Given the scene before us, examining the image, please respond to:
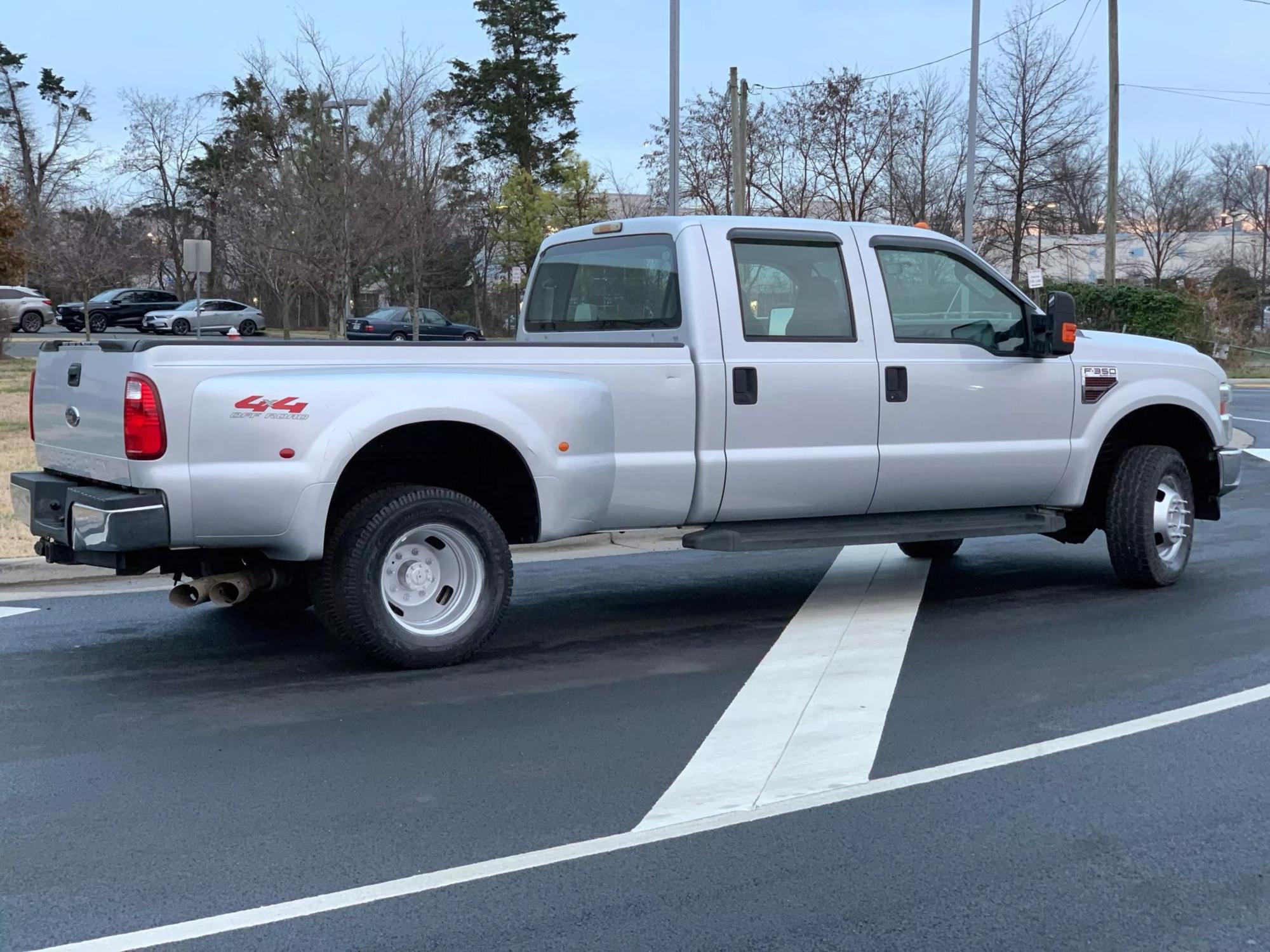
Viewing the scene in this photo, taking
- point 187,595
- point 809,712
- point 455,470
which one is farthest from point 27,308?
point 809,712

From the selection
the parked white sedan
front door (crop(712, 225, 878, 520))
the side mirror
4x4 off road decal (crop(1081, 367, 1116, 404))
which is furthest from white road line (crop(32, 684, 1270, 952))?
the parked white sedan

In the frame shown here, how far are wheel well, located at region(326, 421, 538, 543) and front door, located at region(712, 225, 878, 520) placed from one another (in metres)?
1.03

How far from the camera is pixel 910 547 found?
9.93 meters

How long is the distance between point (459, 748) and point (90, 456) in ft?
7.20

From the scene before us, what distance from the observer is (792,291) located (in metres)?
7.35

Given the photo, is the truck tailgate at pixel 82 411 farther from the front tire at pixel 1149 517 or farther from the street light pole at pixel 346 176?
the street light pole at pixel 346 176

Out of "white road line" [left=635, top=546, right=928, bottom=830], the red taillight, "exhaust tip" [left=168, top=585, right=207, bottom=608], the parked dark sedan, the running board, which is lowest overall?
"white road line" [left=635, top=546, right=928, bottom=830]

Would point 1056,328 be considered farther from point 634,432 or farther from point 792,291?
point 634,432

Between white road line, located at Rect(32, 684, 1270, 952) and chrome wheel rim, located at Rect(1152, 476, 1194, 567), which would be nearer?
white road line, located at Rect(32, 684, 1270, 952)

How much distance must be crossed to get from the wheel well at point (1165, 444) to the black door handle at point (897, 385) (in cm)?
163

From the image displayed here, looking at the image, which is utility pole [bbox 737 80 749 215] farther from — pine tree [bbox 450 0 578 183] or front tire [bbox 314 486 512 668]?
pine tree [bbox 450 0 578 183]

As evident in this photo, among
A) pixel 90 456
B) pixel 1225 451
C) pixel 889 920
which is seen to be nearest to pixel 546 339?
pixel 90 456

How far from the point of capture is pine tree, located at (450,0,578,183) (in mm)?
59375

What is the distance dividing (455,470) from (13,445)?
416 inches
